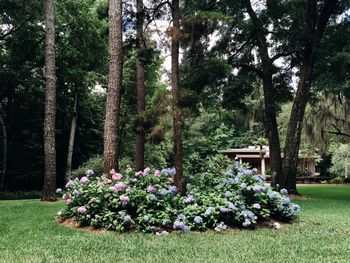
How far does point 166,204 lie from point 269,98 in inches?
380

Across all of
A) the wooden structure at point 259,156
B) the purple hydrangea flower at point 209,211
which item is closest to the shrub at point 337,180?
the wooden structure at point 259,156

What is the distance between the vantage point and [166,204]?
21.2 feet

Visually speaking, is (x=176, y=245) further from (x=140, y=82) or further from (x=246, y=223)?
(x=140, y=82)

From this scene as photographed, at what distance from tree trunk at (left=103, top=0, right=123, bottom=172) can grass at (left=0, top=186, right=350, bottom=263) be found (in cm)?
169

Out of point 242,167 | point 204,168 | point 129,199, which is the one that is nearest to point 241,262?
point 129,199

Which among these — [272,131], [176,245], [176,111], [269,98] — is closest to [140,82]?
[269,98]

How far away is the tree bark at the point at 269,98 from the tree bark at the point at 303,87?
764 mm

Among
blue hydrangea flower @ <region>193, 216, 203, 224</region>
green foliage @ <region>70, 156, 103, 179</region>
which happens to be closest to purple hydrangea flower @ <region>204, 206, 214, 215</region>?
blue hydrangea flower @ <region>193, 216, 203, 224</region>

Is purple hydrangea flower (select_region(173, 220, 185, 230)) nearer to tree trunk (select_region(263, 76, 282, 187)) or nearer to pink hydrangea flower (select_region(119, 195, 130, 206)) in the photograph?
pink hydrangea flower (select_region(119, 195, 130, 206))

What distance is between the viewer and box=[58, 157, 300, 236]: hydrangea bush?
20.0ft

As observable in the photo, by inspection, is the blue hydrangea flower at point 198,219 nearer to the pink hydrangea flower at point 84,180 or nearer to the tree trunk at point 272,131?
the pink hydrangea flower at point 84,180

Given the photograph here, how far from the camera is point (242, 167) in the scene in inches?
311

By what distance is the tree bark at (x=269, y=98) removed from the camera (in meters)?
15.0

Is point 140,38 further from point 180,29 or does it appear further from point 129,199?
point 129,199
